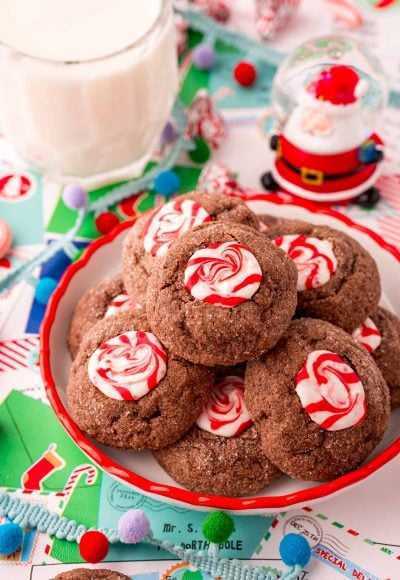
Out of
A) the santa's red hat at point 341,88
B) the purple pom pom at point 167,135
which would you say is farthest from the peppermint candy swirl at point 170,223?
the purple pom pom at point 167,135

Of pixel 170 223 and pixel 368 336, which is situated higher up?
pixel 170 223

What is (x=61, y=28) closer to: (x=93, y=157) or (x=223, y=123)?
(x=93, y=157)

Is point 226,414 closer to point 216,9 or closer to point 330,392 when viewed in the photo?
point 330,392

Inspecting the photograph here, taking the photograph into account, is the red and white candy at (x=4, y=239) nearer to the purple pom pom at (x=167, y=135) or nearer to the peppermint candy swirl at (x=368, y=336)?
the purple pom pom at (x=167, y=135)

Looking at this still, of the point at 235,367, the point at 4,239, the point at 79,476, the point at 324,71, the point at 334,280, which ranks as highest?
the point at 324,71

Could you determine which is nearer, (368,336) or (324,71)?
(368,336)

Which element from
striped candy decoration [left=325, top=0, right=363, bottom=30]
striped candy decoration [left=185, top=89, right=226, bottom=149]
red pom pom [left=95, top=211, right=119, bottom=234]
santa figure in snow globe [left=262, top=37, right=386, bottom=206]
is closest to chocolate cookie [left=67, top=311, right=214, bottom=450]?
red pom pom [left=95, top=211, right=119, bottom=234]

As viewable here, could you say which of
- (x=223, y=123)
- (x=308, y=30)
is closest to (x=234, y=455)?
(x=223, y=123)

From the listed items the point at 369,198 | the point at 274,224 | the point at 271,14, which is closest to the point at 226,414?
the point at 274,224
